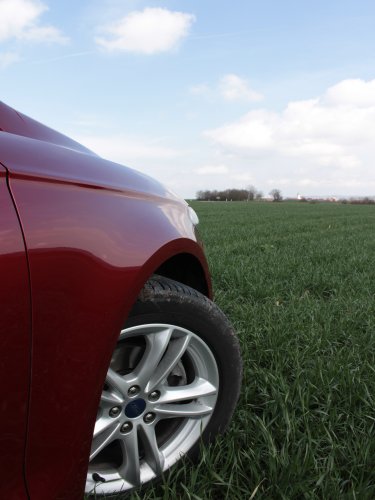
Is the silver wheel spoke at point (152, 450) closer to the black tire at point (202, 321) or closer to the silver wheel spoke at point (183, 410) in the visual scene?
the silver wheel spoke at point (183, 410)

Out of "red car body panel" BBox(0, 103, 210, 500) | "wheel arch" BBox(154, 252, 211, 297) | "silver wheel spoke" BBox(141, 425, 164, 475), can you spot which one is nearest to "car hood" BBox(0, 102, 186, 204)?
"red car body panel" BBox(0, 103, 210, 500)

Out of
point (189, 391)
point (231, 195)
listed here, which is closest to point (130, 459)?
point (189, 391)

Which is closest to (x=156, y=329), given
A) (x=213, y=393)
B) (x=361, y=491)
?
(x=213, y=393)

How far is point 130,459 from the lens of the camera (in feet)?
4.79

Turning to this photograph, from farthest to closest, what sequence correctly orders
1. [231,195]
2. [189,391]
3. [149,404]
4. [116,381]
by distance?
[231,195] → [189,391] → [149,404] → [116,381]

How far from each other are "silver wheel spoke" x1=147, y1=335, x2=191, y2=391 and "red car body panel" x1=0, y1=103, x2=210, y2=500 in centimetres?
31

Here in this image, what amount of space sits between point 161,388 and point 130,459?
10.1 inches

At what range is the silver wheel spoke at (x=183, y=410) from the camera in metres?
1.53

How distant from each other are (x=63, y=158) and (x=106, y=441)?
0.94 m

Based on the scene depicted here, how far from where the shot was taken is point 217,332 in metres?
1.61

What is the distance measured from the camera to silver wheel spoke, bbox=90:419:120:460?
1.36 metres

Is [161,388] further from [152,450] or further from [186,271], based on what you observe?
[186,271]

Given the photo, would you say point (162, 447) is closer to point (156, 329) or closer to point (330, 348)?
point (156, 329)

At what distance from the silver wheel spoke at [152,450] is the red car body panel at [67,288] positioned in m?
0.29
